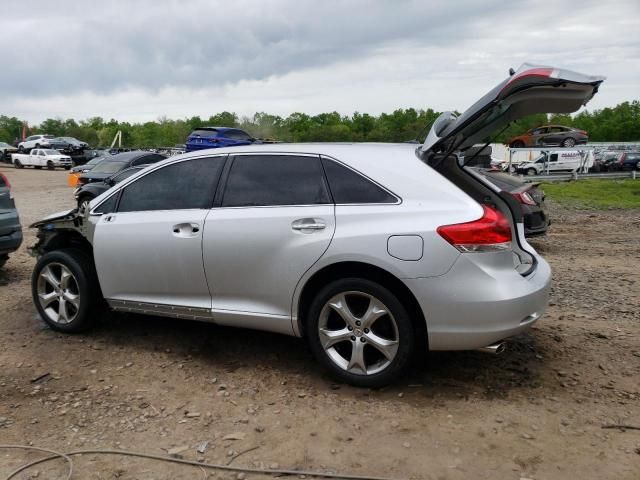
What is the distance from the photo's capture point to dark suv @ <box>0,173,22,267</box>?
717 centimetres

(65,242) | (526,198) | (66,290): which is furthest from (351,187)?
(526,198)

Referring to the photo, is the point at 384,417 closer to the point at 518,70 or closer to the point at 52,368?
the point at 518,70

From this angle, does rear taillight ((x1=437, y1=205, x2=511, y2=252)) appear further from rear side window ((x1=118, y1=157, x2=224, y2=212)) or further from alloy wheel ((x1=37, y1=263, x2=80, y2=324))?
alloy wheel ((x1=37, y1=263, x2=80, y2=324))

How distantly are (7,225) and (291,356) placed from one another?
14.7 feet

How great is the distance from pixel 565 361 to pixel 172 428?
9.13 feet

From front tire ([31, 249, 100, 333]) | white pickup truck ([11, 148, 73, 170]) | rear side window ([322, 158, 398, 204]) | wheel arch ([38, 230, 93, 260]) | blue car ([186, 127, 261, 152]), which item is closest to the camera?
rear side window ([322, 158, 398, 204])

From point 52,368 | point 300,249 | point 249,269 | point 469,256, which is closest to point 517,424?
point 469,256

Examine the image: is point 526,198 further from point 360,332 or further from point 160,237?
point 160,237

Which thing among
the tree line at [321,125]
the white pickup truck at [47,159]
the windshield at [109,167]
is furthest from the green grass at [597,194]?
the tree line at [321,125]

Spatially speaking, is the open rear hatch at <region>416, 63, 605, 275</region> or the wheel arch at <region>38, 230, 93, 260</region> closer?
the open rear hatch at <region>416, 63, 605, 275</region>

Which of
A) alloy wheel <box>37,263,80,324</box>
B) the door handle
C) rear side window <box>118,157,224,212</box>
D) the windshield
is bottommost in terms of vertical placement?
alloy wheel <box>37,263,80,324</box>

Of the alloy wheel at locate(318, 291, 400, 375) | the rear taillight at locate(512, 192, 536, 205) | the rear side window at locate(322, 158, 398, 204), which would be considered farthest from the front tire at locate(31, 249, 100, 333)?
the rear taillight at locate(512, 192, 536, 205)

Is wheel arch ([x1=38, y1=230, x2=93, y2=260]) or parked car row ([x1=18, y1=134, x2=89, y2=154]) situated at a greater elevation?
wheel arch ([x1=38, y1=230, x2=93, y2=260])

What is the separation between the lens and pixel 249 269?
4.20 m
